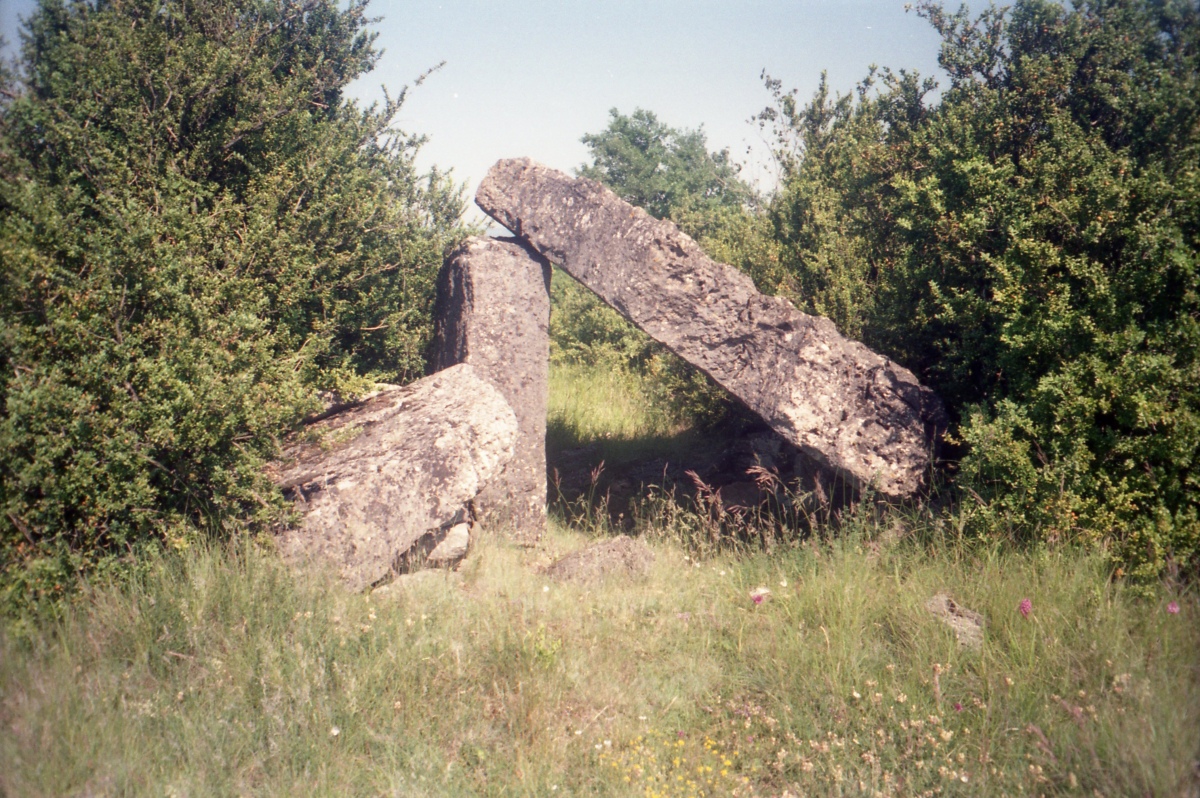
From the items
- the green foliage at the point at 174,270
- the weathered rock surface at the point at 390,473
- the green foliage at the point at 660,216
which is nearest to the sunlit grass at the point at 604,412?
the green foliage at the point at 660,216

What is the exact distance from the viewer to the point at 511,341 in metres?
6.76

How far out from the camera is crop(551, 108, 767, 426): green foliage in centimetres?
964

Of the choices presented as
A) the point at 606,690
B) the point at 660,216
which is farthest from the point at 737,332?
the point at 660,216

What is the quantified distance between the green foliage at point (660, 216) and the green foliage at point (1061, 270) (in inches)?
108

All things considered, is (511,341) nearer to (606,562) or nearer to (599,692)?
(606,562)

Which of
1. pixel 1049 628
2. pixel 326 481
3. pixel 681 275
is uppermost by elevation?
pixel 681 275

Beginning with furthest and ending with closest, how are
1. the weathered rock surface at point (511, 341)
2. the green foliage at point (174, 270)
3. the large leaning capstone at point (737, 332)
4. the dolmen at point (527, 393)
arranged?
the weathered rock surface at point (511, 341)
the large leaning capstone at point (737, 332)
the dolmen at point (527, 393)
the green foliage at point (174, 270)

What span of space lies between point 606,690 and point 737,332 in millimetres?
3224

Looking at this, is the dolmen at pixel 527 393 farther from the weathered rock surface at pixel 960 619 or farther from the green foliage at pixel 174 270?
the weathered rock surface at pixel 960 619

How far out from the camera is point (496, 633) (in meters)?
3.98

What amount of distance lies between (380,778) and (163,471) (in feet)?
6.90

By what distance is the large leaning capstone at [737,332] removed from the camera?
18.0ft

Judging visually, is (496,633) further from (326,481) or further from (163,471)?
(163,471)

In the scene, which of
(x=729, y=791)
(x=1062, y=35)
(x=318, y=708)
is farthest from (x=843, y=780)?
(x=1062, y=35)
